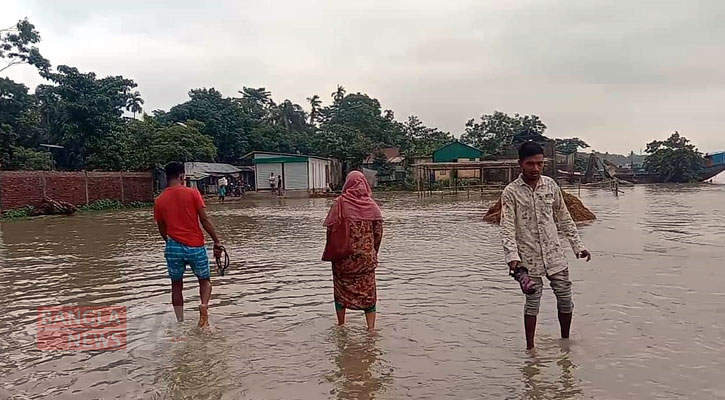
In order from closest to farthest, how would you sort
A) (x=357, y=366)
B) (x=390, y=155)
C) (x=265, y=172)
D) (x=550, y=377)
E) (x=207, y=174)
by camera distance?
(x=550, y=377), (x=357, y=366), (x=207, y=174), (x=265, y=172), (x=390, y=155)

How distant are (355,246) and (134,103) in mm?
40825

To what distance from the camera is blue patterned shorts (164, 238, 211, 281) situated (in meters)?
5.58

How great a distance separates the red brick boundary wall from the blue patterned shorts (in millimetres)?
21175

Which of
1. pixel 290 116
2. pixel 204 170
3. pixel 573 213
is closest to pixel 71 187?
pixel 204 170

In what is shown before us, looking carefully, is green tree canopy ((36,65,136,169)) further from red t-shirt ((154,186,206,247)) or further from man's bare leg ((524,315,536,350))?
man's bare leg ((524,315,536,350))

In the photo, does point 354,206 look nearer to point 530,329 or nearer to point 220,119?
point 530,329

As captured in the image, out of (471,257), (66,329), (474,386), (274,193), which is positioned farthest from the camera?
(274,193)

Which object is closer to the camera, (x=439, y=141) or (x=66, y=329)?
(x=66, y=329)

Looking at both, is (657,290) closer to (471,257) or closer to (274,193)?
(471,257)

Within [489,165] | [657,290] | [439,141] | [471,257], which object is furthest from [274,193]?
[657,290]

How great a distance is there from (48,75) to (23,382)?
3076 centimetres

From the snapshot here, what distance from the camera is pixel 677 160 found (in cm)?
5606

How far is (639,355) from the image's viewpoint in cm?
466

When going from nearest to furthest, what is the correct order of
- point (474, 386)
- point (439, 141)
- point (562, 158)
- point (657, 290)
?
point (474, 386)
point (657, 290)
point (562, 158)
point (439, 141)
